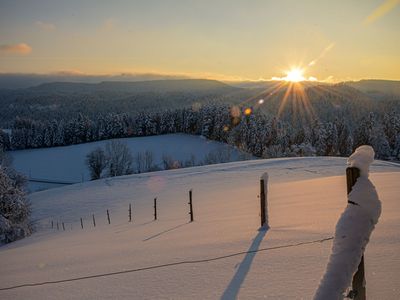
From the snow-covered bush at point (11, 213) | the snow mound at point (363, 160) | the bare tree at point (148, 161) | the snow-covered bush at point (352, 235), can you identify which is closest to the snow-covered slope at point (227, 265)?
the snow-covered bush at point (352, 235)

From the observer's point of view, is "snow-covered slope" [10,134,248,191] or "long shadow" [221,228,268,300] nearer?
"long shadow" [221,228,268,300]

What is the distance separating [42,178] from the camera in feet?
217

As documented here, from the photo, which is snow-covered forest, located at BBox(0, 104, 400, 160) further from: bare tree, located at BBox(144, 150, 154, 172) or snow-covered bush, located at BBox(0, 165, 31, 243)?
snow-covered bush, located at BBox(0, 165, 31, 243)

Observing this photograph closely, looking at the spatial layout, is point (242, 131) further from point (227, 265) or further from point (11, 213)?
point (227, 265)

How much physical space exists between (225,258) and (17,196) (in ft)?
79.4

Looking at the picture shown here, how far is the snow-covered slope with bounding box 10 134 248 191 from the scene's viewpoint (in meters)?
67.7

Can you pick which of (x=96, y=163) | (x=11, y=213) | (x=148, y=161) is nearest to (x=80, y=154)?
(x=96, y=163)

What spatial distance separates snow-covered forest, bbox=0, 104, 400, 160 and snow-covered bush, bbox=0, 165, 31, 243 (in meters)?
46.4

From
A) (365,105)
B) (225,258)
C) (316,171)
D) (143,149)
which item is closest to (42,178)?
(143,149)

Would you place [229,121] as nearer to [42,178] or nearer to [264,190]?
[42,178]

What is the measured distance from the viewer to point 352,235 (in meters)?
2.17

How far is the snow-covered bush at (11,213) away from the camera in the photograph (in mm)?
21578

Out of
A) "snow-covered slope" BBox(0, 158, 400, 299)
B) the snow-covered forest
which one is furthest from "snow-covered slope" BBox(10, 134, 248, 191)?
"snow-covered slope" BBox(0, 158, 400, 299)

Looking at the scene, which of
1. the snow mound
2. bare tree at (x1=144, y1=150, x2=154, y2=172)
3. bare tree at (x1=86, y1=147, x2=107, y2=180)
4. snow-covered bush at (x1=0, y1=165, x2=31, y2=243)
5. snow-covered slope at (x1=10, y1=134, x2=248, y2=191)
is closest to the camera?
the snow mound
